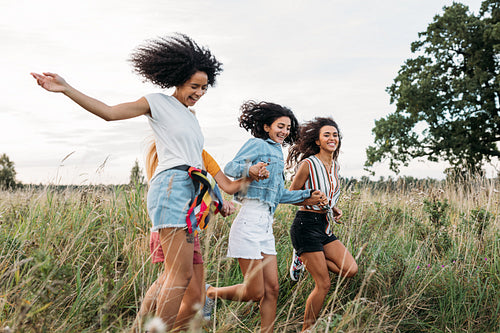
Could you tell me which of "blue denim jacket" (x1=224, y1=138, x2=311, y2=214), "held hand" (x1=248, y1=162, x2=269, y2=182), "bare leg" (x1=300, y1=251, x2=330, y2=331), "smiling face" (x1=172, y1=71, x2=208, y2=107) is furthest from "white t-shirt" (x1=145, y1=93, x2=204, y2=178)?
"bare leg" (x1=300, y1=251, x2=330, y2=331)

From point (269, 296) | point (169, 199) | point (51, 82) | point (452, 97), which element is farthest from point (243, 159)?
point (452, 97)

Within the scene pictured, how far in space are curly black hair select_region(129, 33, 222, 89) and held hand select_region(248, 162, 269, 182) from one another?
76cm

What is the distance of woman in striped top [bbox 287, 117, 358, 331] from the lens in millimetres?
3445

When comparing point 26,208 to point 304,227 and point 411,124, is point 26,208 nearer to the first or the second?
point 304,227

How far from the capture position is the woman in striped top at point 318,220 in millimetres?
3445

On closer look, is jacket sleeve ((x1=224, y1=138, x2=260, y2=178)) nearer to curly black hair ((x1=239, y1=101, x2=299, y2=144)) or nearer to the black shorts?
curly black hair ((x1=239, y1=101, x2=299, y2=144))

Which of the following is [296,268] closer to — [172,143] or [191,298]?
[191,298]

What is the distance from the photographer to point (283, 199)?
348 centimetres

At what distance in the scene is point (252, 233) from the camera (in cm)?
319

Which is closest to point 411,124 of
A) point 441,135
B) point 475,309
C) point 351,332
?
point 441,135

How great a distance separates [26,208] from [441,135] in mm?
17641

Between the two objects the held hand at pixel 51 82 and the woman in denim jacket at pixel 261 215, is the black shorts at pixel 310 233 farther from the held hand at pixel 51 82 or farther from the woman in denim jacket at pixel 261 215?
the held hand at pixel 51 82

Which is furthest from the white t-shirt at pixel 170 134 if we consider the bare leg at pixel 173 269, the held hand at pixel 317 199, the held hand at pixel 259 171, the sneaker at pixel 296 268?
the sneaker at pixel 296 268

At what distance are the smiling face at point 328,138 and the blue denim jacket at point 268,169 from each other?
616mm
